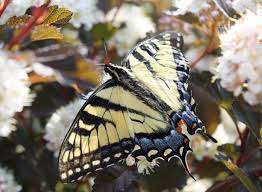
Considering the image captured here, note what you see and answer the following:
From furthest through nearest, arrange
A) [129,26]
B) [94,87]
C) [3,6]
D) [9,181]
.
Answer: [129,26], [94,87], [9,181], [3,6]

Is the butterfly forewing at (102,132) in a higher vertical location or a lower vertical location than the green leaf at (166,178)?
higher

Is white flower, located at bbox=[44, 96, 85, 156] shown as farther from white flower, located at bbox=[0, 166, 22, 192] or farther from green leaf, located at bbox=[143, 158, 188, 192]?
green leaf, located at bbox=[143, 158, 188, 192]

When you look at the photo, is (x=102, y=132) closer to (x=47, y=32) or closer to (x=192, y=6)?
(x=47, y=32)

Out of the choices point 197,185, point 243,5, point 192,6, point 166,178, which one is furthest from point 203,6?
point 197,185

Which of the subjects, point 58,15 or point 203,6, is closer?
point 58,15

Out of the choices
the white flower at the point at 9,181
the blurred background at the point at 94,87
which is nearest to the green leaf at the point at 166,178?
the blurred background at the point at 94,87

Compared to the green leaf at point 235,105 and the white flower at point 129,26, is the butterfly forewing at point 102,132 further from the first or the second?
the white flower at point 129,26

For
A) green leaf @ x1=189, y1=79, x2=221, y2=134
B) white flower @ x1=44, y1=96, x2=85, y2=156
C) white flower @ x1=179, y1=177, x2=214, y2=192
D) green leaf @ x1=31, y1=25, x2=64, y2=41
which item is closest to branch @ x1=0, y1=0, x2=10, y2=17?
green leaf @ x1=31, y1=25, x2=64, y2=41
